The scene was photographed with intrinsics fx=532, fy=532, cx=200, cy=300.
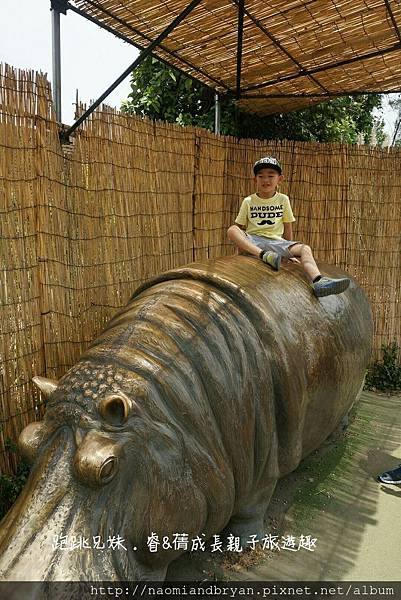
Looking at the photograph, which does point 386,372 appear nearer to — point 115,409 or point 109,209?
point 109,209

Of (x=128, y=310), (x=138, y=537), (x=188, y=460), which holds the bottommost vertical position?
(x=138, y=537)

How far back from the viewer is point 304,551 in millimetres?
2967

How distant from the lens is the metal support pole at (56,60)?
136 inches

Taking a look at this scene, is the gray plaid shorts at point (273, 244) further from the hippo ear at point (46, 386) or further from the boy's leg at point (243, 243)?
the hippo ear at point (46, 386)

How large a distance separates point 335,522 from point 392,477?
76 centimetres

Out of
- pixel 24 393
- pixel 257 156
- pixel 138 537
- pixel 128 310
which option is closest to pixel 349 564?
pixel 138 537

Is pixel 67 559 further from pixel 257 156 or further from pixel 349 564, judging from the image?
pixel 257 156

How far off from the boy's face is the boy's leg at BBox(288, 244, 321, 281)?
57 cm

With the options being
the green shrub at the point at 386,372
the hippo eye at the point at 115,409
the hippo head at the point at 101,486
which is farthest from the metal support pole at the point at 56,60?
the green shrub at the point at 386,372

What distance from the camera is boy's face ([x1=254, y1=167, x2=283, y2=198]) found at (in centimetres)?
396

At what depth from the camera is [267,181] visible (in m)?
4.00

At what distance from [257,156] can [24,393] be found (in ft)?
12.2

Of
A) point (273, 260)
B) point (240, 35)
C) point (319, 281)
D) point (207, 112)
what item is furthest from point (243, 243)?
point (207, 112)

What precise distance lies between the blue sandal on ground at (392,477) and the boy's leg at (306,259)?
1586 millimetres
